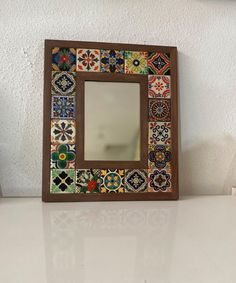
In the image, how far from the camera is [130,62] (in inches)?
39.6

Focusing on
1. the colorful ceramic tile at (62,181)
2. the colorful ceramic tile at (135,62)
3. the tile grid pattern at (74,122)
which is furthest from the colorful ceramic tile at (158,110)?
the colorful ceramic tile at (62,181)

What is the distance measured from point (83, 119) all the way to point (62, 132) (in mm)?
75

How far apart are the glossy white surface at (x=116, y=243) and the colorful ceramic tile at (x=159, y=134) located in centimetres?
21

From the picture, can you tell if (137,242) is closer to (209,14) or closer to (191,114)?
(191,114)

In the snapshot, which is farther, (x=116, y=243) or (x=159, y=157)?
(x=159, y=157)

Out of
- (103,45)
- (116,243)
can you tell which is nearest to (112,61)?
(103,45)

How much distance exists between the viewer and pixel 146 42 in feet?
3.48

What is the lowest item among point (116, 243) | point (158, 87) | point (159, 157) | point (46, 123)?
point (116, 243)

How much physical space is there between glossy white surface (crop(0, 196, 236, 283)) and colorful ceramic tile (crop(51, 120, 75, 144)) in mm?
193

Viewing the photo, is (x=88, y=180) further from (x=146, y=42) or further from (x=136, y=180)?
(x=146, y=42)

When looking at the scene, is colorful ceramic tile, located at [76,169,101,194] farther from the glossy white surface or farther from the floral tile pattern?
the floral tile pattern

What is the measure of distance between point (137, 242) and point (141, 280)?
16 centimetres

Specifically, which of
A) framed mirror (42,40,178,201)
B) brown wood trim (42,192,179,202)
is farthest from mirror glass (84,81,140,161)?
brown wood trim (42,192,179,202)

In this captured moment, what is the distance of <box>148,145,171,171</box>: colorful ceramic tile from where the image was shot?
0.98m
